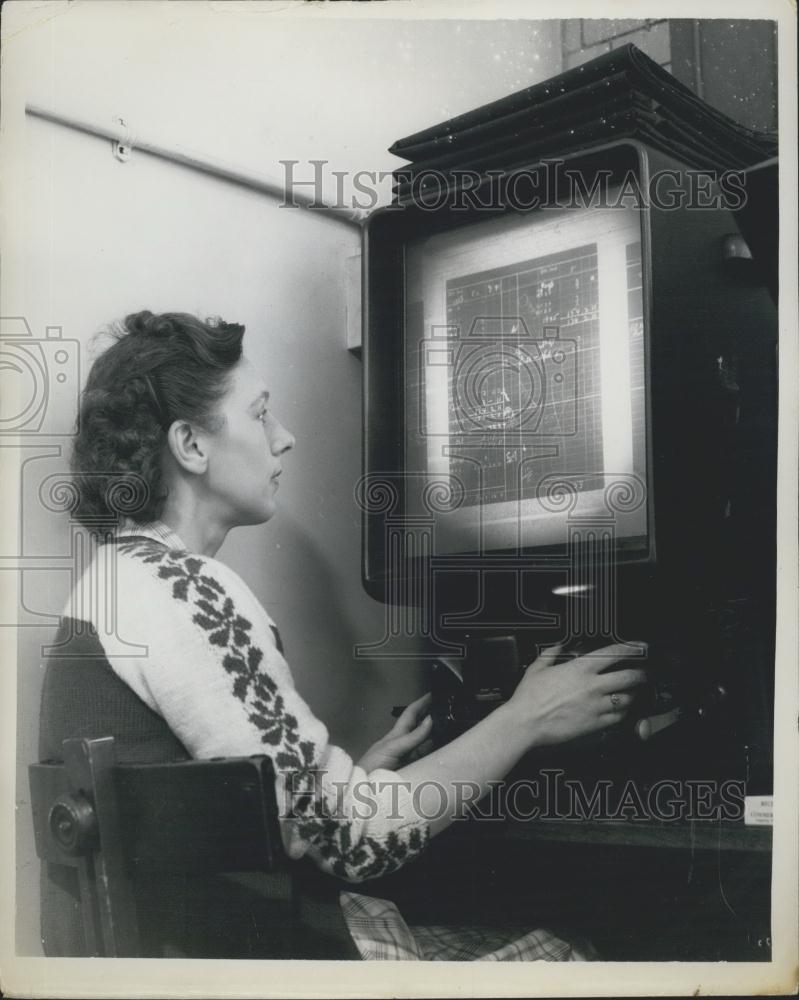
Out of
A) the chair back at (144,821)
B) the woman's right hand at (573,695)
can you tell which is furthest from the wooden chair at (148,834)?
the woman's right hand at (573,695)

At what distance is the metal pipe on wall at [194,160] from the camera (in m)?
1.17

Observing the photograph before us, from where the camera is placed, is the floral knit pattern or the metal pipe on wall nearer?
the floral knit pattern

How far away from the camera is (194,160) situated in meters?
1.22

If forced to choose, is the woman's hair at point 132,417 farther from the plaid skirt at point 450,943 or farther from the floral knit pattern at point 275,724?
the plaid skirt at point 450,943

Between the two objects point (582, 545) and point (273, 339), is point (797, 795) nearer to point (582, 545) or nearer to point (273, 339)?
point (582, 545)

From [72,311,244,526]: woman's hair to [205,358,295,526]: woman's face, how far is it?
2 centimetres

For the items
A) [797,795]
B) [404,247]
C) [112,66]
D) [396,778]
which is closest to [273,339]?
[404,247]

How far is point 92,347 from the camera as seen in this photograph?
1154mm

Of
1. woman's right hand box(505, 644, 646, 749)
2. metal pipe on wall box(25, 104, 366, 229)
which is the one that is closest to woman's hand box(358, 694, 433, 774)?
woman's right hand box(505, 644, 646, 749)

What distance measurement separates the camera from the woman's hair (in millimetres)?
1128

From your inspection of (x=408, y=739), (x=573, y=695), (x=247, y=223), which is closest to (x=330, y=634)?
(x=408, y=739)

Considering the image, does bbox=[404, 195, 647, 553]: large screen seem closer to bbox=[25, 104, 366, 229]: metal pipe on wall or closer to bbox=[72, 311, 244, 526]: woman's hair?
bbox=[25, 104, 366, 229]: metal pipe on wall

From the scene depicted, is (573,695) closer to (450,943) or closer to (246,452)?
(450,943)

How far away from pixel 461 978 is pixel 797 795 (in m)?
0.40
